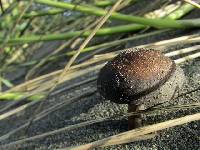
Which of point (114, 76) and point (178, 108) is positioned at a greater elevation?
point (114, 76)

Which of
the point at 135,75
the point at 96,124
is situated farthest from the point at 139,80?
the point at 96,124

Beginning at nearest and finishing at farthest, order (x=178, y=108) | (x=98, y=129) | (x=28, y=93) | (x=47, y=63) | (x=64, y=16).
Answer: (x=178, y=108) < (x=98, y=129) < (x=28, y=93) < (x=47, y=63) < (x=64, y=16)

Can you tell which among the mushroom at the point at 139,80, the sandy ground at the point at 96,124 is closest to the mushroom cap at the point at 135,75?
the mushroom at the point at 139,80

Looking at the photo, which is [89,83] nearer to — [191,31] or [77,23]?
[191,31]

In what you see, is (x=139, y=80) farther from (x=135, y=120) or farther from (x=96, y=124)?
(x=96, y=124)

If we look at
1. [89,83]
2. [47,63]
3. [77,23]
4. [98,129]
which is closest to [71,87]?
[89,83]

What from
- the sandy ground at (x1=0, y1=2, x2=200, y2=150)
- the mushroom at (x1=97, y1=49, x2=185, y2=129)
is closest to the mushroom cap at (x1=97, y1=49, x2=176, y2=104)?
the mushroom at (x1=97, y1=49, x2=185, y2=129)

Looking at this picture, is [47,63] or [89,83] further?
[47,63]
